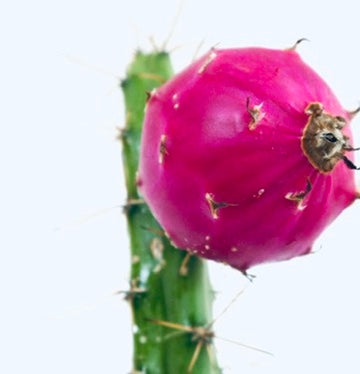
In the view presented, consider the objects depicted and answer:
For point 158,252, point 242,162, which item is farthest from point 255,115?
point 158,252

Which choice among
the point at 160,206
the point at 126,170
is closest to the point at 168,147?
the point at 160,206

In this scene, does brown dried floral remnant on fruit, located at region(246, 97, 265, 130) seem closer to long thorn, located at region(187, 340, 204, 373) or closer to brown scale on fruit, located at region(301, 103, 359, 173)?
brown scale on fruit, located at region(301, 103, 359, 173)

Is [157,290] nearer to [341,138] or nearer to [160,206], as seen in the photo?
[160,206]

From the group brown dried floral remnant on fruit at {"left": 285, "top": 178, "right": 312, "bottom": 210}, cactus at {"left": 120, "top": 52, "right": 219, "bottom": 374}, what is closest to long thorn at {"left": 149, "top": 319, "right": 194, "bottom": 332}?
cactus at {"left": 120, "top": 52, "right": 219, "bottom": 374}

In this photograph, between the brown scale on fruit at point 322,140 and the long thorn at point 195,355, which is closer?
the brown scale on fruit at point 322,140

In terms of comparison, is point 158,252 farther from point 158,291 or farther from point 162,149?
point 162,149

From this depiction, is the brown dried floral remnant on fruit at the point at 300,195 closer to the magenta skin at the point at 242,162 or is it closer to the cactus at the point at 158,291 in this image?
the magenta skin at the point at 242,162

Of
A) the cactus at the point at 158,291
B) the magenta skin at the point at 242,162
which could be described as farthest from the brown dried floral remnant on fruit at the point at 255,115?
the cactus at the point at 158,291

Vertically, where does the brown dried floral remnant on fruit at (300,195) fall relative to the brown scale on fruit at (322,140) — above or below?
below
